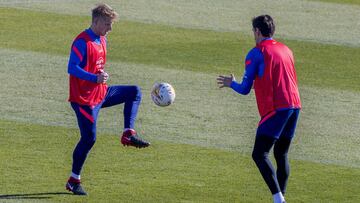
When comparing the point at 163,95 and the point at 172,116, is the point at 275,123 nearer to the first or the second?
the point at 163,95

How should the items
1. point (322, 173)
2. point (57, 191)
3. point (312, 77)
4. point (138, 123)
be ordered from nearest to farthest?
point (57, 191) < point (322, 173) < point (138, 123) < point (312, 77)

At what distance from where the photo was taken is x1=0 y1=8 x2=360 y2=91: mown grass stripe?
21266 mm

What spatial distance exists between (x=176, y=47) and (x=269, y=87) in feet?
35.1

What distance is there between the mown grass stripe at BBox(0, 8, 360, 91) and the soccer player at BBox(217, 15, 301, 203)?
770 centimetres

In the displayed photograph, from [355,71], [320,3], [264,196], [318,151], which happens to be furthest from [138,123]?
[320,3]

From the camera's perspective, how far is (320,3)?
29.9m

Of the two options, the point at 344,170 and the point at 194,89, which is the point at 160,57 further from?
the point at 344,170

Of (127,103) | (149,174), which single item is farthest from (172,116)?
(127,103)

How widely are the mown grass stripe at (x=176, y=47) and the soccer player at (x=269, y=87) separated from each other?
770cm

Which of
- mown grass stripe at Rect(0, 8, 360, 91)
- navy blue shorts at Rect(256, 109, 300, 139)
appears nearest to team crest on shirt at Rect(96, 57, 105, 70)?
navy blue shorts at Rect(256, 109, 300, 139)

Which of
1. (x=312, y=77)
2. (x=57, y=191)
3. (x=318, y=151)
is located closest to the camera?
(x=57, y=191)

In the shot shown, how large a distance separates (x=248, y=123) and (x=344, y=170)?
292cm

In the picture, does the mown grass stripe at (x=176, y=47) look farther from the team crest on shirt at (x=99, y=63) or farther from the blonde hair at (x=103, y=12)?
the blonde hair at (x=103, y=12)

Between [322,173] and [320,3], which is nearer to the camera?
[322,173]
